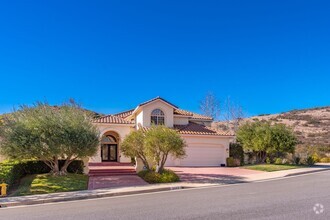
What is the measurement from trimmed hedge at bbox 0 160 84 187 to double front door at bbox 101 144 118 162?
1179 centimetres

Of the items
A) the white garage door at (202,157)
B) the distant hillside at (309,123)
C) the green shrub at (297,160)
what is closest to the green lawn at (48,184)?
the white garage door at (202,157)

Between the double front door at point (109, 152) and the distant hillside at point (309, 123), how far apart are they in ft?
114

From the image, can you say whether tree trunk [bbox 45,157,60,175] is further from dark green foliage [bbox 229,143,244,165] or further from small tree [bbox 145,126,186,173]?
dark green foliage [bbox 229,143,244,165]

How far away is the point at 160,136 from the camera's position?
1877 cm

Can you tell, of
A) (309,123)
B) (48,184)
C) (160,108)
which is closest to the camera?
(48,184)

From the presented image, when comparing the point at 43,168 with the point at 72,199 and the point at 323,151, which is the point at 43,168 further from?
the point at 323,151

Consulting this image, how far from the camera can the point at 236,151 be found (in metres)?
32.1

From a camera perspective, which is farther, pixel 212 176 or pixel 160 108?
pixel 160 108

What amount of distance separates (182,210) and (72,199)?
5.67 metres

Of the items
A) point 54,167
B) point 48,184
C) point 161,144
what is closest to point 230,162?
point 161,144

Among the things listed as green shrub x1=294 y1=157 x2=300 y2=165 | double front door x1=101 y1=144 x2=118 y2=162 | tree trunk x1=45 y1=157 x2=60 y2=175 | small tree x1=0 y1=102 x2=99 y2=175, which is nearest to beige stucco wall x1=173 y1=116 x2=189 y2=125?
double front door x1=101 y1=144 x2=118 y2=162

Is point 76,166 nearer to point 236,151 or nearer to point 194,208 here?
point 194,208

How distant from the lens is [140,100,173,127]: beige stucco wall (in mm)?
30984

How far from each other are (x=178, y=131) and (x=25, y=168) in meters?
14.1
